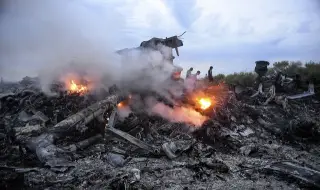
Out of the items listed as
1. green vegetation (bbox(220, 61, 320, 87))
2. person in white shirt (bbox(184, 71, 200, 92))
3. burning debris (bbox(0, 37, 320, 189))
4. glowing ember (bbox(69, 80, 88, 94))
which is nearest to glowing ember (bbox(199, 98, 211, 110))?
burning debris (bbox(0, 37, 320, 189))

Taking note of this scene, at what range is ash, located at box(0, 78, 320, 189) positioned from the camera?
21.5ft

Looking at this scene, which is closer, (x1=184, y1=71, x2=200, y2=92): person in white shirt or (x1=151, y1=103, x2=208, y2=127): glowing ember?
(x1=151, y1=103, x2=208, y2=127): glowing ember

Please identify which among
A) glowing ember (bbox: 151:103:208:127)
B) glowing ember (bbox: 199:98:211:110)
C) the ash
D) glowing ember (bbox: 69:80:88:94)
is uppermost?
glowing ember (bbox: 69:80:88:94)

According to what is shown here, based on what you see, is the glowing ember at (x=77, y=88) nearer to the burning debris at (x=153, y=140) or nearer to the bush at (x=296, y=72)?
the burning debris at (x=153, y=140)

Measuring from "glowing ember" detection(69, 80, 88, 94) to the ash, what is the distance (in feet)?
1.65

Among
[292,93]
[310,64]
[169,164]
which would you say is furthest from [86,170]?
[310,64]

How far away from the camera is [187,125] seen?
1086cm

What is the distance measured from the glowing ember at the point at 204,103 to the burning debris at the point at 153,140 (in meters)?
0.05

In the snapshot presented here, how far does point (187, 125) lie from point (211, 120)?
3.45 feet

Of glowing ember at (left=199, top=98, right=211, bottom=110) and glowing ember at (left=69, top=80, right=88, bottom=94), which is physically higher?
glowing ember at (left=69, top=80, right=88, bottom=94)

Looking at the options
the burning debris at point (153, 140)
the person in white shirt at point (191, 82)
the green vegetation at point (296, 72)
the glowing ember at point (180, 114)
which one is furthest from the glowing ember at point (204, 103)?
the green vegetation at point (296, 72)

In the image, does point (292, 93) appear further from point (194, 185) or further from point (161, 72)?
point (194, 185)

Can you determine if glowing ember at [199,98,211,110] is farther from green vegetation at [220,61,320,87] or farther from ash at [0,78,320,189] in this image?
green vegetation at [220,61,320,87]

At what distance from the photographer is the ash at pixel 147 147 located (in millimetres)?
6539
